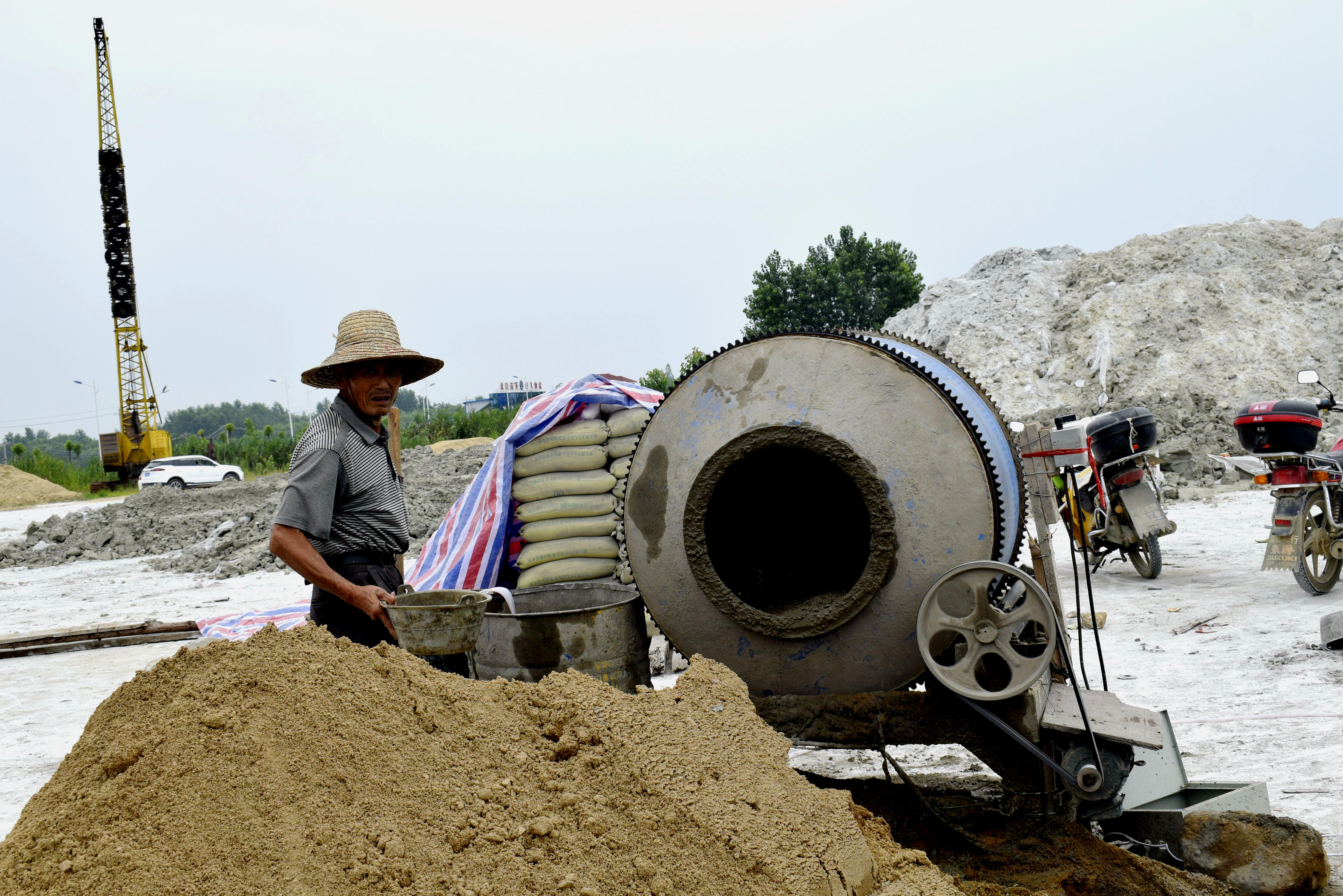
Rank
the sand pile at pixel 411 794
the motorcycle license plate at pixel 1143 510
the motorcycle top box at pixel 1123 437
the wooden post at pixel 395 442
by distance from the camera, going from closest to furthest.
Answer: the sand pile at pixel 411 794
the wooden post at pixel 395 442
the motorcycle license plate at pixel 1143 510
the motorcycle top box at pixel 1123 437

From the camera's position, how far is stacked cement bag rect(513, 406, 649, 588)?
201 inches

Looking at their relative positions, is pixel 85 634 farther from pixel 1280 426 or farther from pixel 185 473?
pixel 185 473

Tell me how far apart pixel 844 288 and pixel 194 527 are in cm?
2948

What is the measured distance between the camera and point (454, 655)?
321 cm

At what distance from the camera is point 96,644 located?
7.09 m

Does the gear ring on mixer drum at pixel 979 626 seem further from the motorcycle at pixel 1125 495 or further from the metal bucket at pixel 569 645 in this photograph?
the motorcycle at pixel 1125 495

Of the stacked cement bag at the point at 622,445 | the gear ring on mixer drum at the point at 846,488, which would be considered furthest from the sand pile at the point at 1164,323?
the gear ring on mixer drum at the point at 846,488

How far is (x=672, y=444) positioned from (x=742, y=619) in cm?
64

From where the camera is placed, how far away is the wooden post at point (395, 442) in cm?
353

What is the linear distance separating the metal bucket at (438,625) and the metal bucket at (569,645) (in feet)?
0.99

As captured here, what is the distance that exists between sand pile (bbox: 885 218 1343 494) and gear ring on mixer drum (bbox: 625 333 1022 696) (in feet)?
45.4

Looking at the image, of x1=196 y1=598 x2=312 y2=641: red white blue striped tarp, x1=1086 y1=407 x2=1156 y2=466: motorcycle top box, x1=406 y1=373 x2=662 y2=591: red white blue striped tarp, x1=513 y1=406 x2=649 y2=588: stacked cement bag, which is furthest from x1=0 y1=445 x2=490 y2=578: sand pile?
x1=1086 y1=407 x2=1156 y2=466: motorcycle top box

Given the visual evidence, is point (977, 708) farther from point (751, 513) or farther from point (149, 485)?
point (149, 485)

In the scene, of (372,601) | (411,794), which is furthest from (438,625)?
(411,794)
